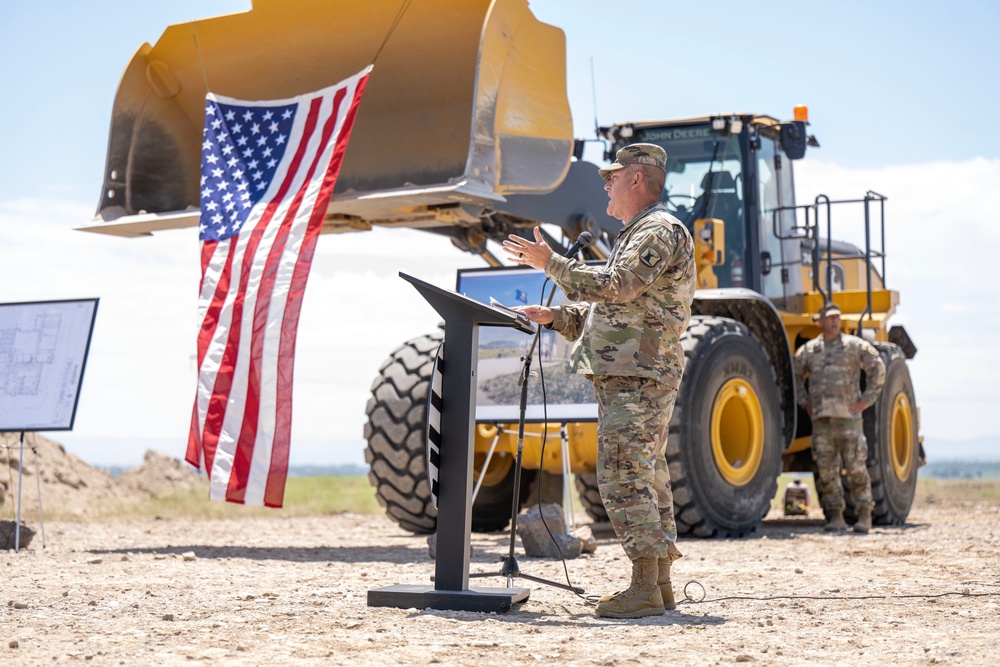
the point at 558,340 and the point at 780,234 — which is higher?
the point at 780,234

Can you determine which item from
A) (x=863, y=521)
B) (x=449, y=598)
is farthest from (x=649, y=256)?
(x=863, y=521)

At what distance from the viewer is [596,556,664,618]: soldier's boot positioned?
185 inches

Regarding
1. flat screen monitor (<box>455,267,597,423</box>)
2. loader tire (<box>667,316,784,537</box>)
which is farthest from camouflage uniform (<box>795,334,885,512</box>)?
flat screen monitor (<box>455,267,597,423</box>)

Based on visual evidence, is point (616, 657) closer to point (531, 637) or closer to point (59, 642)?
point (531, 637)

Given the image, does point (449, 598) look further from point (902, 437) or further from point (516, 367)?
point (902, 437)

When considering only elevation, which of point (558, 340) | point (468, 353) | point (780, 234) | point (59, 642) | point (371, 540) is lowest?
point (59, 642)

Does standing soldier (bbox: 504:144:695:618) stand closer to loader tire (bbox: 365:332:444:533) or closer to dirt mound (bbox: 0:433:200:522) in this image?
loader tire (bbox: 365:332:444:533)

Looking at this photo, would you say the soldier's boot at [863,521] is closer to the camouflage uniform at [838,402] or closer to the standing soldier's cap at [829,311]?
the camouflage uniform at [838,402]

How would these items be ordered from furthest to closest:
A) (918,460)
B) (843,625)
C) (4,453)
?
1. (4,453)
2. (918,460)
3. (843,625)

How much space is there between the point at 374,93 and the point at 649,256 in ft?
15.2

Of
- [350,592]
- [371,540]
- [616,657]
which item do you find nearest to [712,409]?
[371,540]

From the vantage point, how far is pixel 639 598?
4734mm

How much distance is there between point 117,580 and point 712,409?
403 cm

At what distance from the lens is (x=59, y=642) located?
408cm
